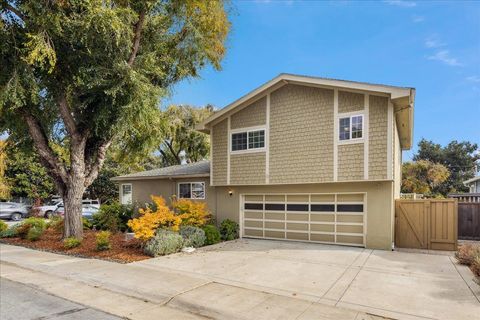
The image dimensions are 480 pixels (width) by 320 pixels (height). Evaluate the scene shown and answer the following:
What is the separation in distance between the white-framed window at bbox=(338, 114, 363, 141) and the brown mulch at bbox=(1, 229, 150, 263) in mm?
7769

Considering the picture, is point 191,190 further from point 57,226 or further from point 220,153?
point 57,226

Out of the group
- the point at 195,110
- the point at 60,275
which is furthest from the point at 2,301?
the point at 195,110

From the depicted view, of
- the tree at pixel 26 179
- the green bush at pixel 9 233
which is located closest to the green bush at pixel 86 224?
the green bush at pixel 9 233

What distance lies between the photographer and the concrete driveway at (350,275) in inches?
228

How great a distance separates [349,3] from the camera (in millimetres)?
13656

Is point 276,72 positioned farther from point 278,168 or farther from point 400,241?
point 400,241

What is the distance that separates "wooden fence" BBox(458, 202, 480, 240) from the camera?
13.4m

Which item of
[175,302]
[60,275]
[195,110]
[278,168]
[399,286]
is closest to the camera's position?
[175,302]

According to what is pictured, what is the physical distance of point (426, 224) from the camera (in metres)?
11.0

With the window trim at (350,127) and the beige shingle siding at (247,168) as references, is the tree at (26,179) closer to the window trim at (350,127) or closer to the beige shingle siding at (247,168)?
the beige shingle siding at (247,168)

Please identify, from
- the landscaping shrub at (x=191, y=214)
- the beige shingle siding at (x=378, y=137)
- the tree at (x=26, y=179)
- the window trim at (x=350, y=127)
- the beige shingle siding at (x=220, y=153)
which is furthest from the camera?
the tree at (x=26, y=179)

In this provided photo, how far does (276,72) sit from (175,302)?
9.60 m

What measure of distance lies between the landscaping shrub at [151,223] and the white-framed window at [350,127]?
663 cm

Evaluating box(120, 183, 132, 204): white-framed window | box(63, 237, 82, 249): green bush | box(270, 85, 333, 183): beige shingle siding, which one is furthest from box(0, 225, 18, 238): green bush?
box(270, 85, 333, 183): beige shingle siding
